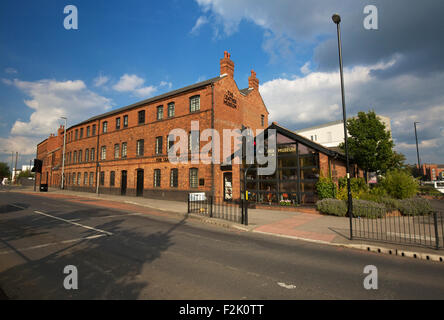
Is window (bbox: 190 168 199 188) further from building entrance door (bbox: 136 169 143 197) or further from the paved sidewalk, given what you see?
building entrance door (bbox: 136 169 143 197)

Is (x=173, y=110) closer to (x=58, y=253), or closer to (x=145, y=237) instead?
(x=145, y=237)

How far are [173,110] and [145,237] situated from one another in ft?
57.6

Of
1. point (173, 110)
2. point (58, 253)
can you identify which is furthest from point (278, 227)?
point (173, 110)

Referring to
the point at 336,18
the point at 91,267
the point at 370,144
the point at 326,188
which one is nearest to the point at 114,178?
the point at 326,188

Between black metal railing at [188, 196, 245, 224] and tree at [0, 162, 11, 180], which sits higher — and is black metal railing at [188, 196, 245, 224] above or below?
below

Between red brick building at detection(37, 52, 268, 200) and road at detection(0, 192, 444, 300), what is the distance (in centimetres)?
1184

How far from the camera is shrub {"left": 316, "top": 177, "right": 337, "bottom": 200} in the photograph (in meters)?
14.4

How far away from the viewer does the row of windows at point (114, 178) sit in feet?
68.4

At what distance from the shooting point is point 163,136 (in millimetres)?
23719

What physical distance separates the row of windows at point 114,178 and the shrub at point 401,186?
14666mm

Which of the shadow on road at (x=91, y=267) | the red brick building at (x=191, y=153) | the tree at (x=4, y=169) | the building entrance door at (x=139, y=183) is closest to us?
the shadow on road at (x=91, y=267)

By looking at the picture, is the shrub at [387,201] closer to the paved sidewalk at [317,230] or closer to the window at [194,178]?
the paved sidewalk at [317,230]

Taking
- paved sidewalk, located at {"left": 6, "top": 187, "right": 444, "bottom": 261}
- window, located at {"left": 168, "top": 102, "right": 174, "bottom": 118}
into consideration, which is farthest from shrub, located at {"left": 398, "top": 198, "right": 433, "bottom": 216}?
window, located at {"left": 168, "top": 102, "right": 174, "bottom": 118}

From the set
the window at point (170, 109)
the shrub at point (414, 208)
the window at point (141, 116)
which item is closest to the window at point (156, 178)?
the window at point (170, 109)
